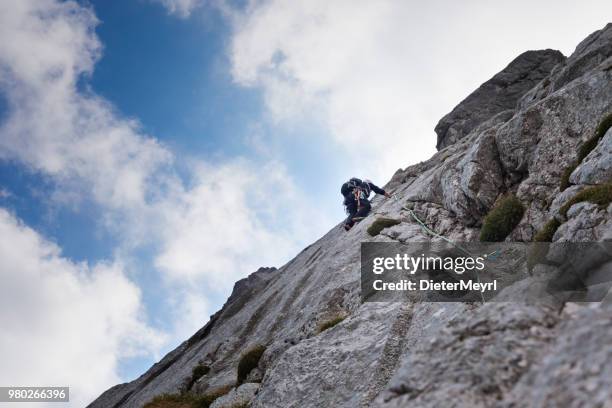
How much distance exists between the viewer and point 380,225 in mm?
26562

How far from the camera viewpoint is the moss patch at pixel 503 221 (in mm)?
17484

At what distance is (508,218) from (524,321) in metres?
11.8

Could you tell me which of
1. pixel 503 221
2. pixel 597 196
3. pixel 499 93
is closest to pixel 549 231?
pixel 597 196

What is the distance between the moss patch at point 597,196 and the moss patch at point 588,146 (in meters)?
3.31

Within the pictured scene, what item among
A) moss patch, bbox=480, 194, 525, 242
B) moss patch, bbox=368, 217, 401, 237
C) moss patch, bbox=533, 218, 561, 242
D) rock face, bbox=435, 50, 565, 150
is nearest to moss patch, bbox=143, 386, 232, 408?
moss patch, bbox=368, 217, 401, 237

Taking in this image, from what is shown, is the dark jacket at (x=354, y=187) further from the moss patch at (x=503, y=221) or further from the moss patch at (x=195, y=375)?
the moss patch at (x=195, y=375)

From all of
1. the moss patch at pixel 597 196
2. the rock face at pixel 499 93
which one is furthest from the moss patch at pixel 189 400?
the rock face at pixel 499 93

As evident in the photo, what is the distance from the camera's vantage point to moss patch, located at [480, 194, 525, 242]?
17.5m

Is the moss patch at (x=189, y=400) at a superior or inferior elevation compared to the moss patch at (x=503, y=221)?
inferior

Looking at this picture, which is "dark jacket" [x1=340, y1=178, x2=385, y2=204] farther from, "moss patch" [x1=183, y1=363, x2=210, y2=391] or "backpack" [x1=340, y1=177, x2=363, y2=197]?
"moss patch" [x1=183, y1=363, x2=210, y2=391]

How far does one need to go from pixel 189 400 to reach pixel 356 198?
18.9 metres

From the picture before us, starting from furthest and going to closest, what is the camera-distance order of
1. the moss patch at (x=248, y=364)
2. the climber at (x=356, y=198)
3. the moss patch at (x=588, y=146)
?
the climber at (x=356, y=198), the moss patch at (x=248, y=364), the moss patch at (x=588, y=146)

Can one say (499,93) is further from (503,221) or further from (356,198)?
(503,221)

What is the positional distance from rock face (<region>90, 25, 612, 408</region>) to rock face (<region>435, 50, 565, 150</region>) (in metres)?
17.5
